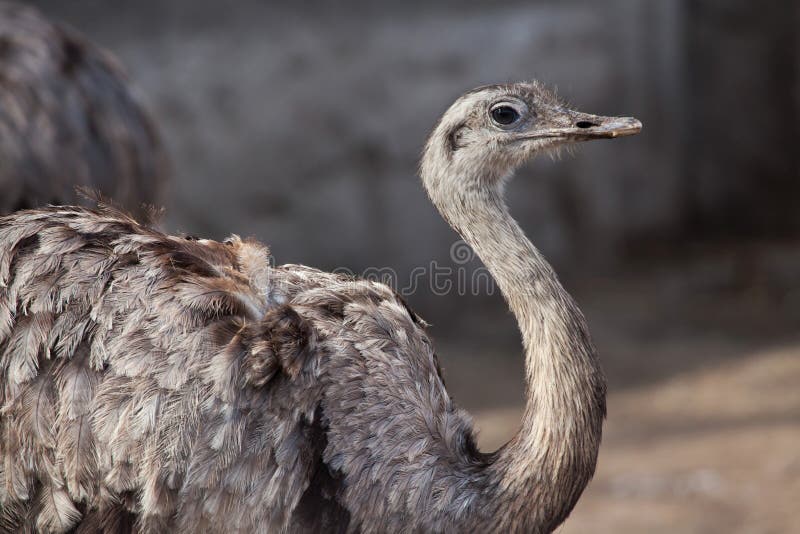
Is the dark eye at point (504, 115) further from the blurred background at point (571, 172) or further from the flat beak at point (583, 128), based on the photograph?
the blurred background at point (571, 172)

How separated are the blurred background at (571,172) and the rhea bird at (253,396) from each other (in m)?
2.42

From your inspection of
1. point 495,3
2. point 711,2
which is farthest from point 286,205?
point 711,2

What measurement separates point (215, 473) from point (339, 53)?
437cm

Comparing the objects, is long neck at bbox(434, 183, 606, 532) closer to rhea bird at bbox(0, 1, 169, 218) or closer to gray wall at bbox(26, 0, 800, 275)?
rhea bird at bbox(0, 1, 169, 218)

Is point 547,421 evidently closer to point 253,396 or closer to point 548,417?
point 548,417

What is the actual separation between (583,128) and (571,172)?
438 cm

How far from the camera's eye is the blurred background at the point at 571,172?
606 cm

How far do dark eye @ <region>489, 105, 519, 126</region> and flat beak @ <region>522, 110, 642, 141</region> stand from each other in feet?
0.18

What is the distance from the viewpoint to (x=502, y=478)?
9.28ft

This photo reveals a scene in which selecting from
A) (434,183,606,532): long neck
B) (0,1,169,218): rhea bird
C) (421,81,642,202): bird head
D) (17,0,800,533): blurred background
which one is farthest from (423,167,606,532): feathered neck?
(17,0,800,533): blurred background

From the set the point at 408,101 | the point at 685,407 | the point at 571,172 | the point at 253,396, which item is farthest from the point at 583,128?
the point at 571,172

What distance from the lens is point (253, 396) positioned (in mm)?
2680

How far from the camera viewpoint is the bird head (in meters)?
3.00

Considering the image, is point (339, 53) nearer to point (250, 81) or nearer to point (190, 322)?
point (250, 81)
